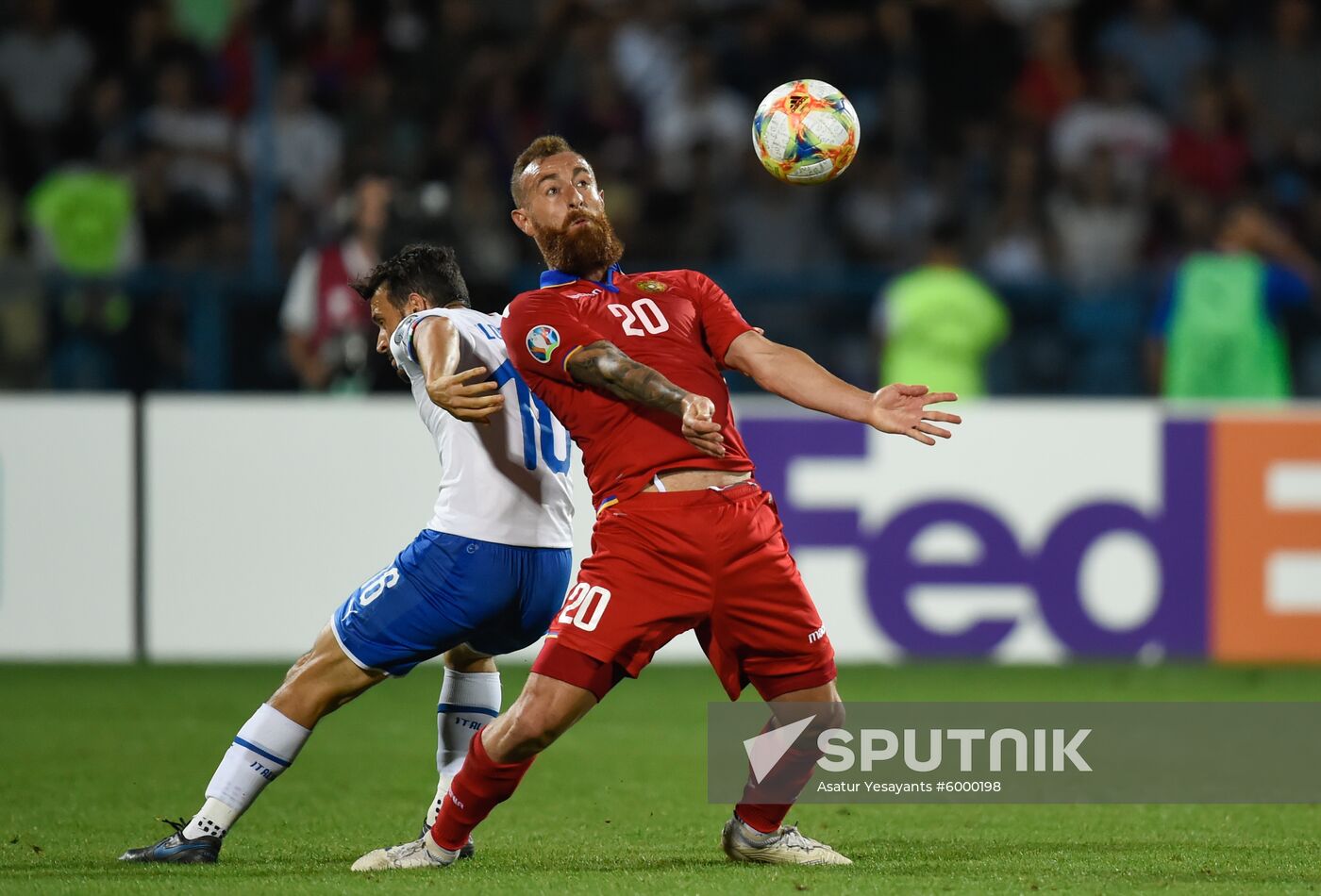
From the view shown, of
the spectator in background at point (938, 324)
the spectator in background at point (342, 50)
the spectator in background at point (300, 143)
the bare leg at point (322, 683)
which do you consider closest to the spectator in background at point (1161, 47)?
the spectator in background at point (938, 324)

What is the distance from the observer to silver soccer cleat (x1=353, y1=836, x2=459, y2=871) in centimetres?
523

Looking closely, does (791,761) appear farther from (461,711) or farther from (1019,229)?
(1019,229)

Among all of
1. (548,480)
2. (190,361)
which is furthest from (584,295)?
(190,361)

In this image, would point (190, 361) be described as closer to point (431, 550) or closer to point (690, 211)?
point (690, 211)

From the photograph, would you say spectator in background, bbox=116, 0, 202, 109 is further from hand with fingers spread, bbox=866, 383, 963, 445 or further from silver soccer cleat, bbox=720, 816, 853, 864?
hand with fingers spread, bbox=866, 383, 963, 445

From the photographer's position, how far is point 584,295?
5336mm

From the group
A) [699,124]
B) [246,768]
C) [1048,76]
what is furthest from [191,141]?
[246,768]

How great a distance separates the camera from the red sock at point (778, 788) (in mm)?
5328

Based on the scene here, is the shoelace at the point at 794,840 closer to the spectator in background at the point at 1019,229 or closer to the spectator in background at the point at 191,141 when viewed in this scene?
the spectator in background at the point at 1019,229

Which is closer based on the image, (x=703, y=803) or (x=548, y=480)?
(x=548, y=480)

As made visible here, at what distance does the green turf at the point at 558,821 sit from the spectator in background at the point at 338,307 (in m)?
2.29

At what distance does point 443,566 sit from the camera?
17.7 feet

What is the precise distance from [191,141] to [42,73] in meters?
1.29

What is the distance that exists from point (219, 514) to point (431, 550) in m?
4.96
